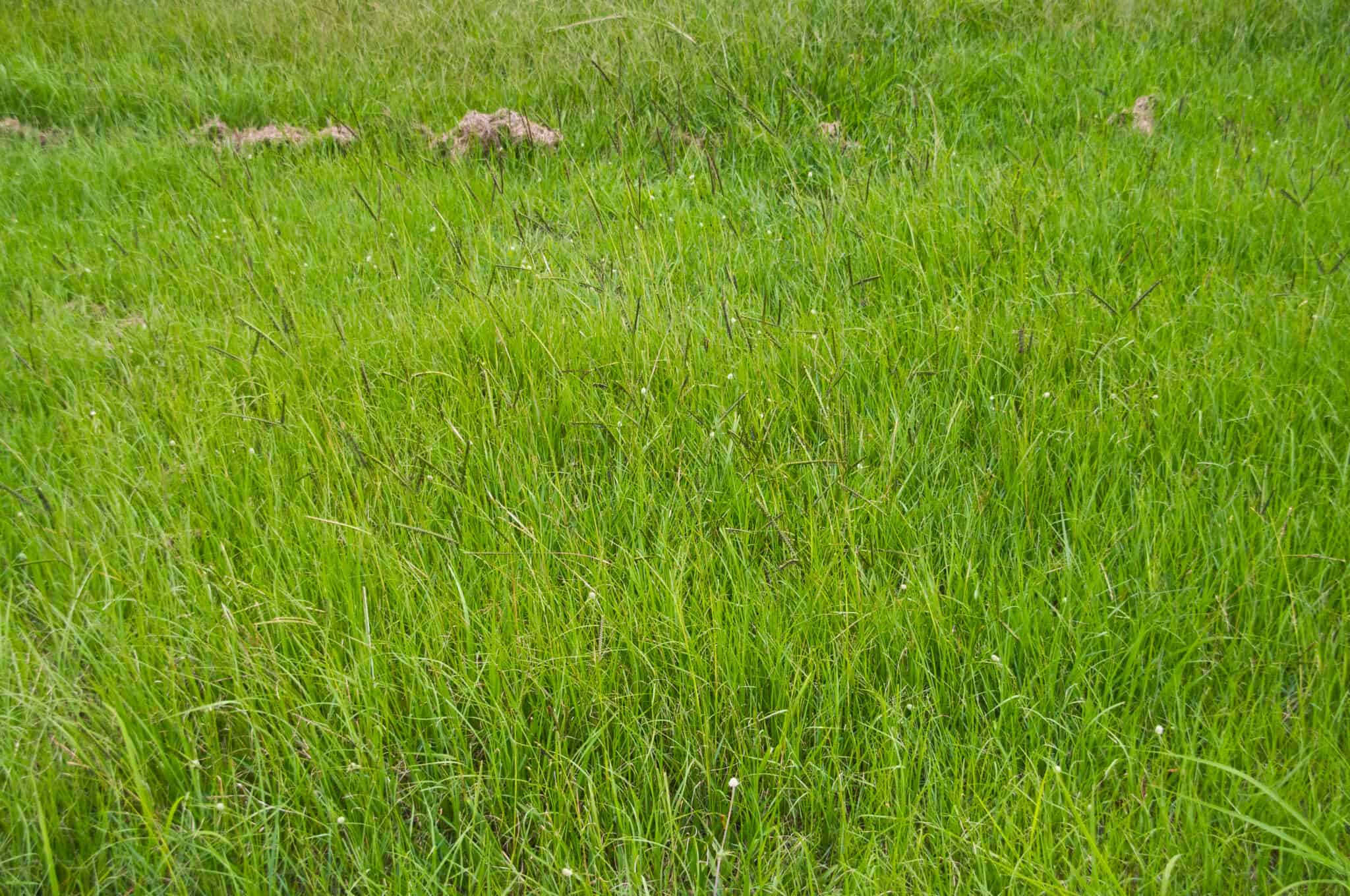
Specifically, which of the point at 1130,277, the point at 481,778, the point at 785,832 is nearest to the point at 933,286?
the point at 1130,277

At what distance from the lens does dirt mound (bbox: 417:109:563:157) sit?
4570 millimetres

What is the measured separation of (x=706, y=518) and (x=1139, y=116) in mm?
3389

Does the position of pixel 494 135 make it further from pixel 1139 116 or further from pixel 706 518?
pixel 1139 116

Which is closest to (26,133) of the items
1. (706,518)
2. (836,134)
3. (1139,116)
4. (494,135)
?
(494,135)

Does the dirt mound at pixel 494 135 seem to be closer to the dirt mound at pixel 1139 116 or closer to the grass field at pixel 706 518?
the grass field at pixel 706 518

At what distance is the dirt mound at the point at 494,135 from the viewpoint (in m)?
4.57

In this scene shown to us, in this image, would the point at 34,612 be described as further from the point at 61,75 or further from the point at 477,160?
the point at 61,75

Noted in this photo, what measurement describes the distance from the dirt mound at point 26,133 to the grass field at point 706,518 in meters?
1.38

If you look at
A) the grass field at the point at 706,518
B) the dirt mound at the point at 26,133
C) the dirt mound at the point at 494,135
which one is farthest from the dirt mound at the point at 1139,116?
the dirt mound at the point at 26,133

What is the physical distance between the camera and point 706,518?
7.63 feet

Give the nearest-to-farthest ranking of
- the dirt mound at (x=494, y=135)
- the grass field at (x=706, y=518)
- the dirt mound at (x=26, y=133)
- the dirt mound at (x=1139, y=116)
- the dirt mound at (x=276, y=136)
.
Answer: the grass field at (x=706, y=518) < the dirt mound at (x=1139, y=116) < the dirt mound at (x=494, y=135) < the dirt mound at (x=276, y=136) < the dirt mound at (x=26, y=133)

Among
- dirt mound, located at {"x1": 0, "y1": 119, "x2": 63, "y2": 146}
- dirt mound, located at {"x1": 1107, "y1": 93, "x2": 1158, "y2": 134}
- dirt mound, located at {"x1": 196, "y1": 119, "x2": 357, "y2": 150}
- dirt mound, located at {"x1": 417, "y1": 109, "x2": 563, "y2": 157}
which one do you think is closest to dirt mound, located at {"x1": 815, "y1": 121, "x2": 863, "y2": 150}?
dirt mound, located at {"x1": 1107, "y1": 93, "x2": 1158, "y2": 134}

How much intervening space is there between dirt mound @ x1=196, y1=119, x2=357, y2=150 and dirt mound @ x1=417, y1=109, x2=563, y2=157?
57cm

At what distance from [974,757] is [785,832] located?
0.38m
